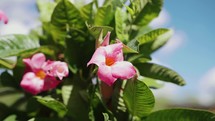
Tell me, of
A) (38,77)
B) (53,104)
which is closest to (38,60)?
(38,77)

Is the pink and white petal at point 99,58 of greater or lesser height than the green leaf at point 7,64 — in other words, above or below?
above

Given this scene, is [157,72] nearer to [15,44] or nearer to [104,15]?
[104,15]

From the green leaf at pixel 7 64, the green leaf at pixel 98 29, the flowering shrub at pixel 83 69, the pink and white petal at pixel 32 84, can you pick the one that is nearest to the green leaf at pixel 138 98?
the flowering shrub at pixel 83 69

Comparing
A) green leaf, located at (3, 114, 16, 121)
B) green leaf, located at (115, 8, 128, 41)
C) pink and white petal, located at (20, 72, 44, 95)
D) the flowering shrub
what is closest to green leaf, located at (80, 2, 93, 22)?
the flowering shrub

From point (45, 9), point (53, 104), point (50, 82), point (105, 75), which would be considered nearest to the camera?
point (105, 75)

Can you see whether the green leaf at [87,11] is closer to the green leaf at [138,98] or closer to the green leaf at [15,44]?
the green leaf at [15,44]

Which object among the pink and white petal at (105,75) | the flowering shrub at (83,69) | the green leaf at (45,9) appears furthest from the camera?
the green leaf at (45,9)

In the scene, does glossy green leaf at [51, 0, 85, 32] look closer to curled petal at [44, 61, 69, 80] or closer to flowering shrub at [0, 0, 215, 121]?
flowering shrub at [0, 0, 215, 121]
